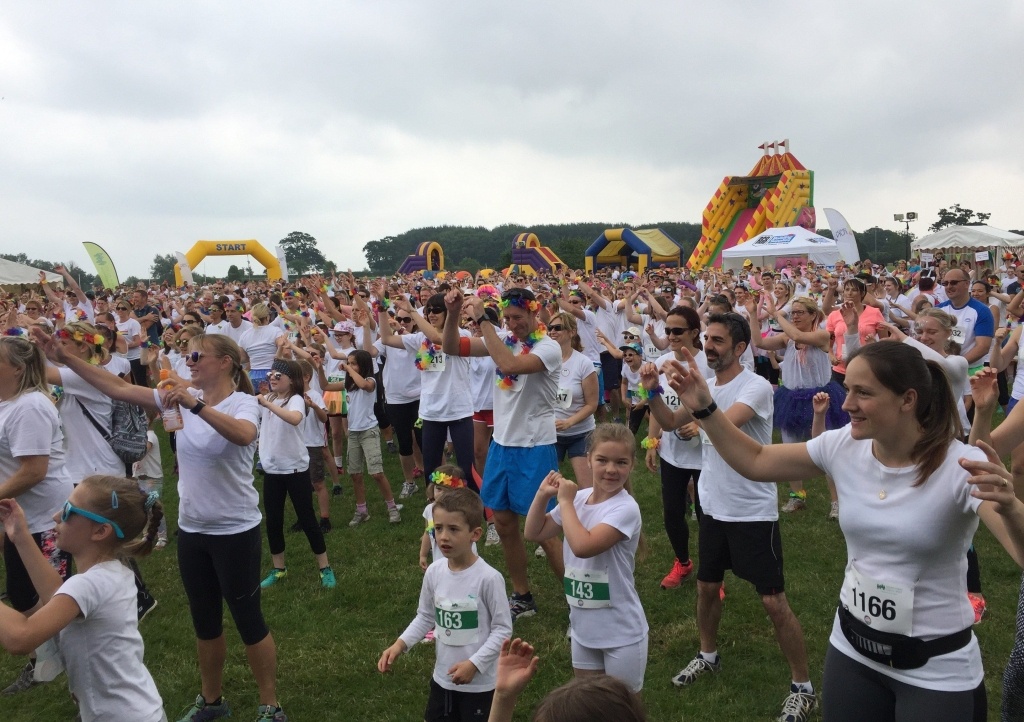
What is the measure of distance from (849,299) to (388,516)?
459 cm

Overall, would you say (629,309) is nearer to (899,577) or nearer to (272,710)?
(272,710)

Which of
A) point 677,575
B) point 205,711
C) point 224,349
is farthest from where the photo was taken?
point 677,575

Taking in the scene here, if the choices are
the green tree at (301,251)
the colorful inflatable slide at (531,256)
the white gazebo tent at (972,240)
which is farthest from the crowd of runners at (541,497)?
the green tree at (301,251)

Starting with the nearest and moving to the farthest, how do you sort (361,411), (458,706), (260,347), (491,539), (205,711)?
1. (458,706)
2. (205,711)
3. (491,539)
4. (361,411)
5. (260,347)

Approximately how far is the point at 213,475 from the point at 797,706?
124 inches

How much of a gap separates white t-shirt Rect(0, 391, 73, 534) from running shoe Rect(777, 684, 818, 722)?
3.96 m

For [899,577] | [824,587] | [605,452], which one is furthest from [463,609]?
[824,587]

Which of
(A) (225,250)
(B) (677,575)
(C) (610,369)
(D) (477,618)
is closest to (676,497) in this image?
(B) (677,575)

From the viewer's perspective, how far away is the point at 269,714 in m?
3.85

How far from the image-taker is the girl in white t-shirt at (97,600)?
244cm

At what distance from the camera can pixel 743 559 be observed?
3.80m

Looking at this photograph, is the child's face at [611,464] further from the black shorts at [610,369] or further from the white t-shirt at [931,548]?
the black shorts at [610,369]

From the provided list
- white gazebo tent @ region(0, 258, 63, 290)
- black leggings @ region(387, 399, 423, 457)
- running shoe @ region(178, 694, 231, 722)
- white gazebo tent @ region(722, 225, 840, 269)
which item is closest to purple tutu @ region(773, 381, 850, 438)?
black leggings @ region(387, 399, 423, 457)

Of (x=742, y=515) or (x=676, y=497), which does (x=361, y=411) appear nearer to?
(x=676, y=497)
